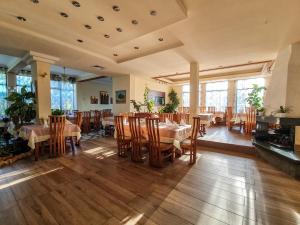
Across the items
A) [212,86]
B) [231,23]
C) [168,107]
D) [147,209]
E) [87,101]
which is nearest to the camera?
[147,209]

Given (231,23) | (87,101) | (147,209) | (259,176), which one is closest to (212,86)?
(231,23)

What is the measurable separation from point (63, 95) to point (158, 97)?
548 centimetres

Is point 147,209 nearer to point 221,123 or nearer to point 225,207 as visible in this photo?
point 225,207

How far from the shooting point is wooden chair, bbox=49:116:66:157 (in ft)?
11.4

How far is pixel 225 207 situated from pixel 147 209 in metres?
0.95

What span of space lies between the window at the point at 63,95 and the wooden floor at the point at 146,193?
5793mm

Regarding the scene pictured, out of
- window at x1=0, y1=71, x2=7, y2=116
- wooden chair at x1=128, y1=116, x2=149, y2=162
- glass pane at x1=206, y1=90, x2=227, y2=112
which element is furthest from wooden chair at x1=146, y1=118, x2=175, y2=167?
window at x1=0, y1=71, x2=7, y2=116

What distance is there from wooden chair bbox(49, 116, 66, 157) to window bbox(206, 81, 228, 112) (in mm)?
7726

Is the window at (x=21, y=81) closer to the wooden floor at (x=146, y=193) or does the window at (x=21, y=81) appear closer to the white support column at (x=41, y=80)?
the white support column at (x=41, y=80)

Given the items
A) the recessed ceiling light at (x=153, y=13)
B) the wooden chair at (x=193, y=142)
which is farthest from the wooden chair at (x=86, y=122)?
the recessed ceiling light at (x=153, y=13)

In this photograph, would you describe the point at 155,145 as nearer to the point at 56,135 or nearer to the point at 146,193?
the point at 146,193

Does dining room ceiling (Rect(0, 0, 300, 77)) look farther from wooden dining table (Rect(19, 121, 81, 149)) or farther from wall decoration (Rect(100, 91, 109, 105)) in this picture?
wall decoration (Rect(100, 91, 109, 105))

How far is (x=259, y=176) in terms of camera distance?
8.54 feet

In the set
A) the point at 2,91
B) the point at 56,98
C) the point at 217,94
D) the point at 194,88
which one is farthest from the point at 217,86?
the point at 2,91
